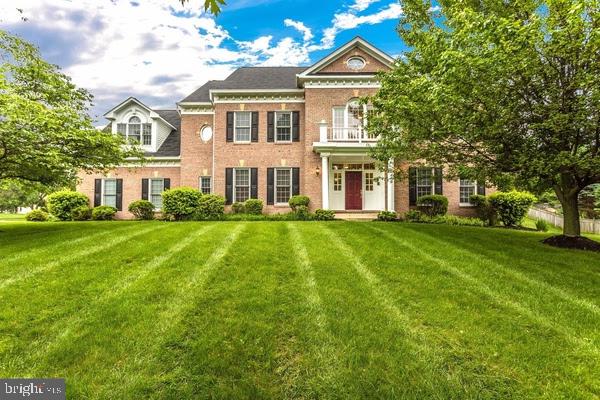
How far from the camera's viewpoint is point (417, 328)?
3789 mm

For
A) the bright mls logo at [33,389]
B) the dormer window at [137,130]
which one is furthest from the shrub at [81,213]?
the bright mls logo at [33,389]

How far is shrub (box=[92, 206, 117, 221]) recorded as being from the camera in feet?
54.5

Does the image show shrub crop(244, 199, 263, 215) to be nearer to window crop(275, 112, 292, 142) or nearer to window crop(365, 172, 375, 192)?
window crop(275, 112, 292, 142)


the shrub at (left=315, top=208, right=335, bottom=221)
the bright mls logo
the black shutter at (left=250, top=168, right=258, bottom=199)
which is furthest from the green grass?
the black shutter at (left=250, top=168, right=258, bottom=199)

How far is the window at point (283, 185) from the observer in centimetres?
1697

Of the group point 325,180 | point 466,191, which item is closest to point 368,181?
point 325,180

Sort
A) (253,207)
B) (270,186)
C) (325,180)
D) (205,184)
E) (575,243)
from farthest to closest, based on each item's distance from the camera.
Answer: (205,184) < (270,186) < (253,207) < (325,180) < (575,243)

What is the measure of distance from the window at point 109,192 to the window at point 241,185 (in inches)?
291

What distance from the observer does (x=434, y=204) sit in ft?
52.0

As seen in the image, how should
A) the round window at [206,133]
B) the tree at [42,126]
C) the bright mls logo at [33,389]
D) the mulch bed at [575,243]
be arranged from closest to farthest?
1. the bright mls logo at [33,389]
2. the tree at [42,126]
3. the mulch bed at [575,243]
4. the round window at [206,133]

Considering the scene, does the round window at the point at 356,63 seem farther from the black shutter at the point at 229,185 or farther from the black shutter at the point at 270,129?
the black shutter at the point at 229,185

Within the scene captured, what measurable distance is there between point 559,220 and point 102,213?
25.4 meters

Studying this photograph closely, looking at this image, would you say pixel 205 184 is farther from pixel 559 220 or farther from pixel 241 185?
pixel 559 220

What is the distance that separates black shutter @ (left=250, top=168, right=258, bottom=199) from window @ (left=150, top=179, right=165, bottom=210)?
5.61 metres
